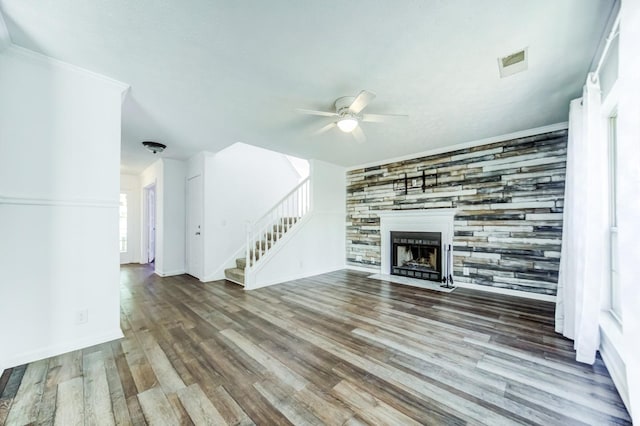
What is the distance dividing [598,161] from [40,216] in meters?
4.85

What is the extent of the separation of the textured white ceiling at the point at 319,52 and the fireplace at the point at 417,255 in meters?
2.21

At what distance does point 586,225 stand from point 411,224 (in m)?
2.87

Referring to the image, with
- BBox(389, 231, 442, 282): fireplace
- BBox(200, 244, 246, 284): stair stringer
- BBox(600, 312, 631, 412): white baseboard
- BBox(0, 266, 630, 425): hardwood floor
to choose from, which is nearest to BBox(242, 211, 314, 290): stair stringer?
BBox(200, 244, 246, 284): stair stringer

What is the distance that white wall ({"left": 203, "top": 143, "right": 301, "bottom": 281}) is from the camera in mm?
4992

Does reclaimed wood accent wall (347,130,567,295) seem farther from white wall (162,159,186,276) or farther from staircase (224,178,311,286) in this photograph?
white wall (162,159,186,276)

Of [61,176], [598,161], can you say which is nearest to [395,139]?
[598,161]

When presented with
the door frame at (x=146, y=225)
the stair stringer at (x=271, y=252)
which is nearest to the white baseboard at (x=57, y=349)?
the stair stringer at (x=271, y=252)

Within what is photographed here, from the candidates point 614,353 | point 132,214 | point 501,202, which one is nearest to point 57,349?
point 614,353

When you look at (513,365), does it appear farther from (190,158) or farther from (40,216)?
(190,158)

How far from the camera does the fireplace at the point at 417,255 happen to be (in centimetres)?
464

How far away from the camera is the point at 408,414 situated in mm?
1537

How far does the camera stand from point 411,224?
16.4ft

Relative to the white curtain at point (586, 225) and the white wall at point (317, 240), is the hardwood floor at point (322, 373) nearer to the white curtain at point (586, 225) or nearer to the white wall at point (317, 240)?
the white curtain at point (586, 225)

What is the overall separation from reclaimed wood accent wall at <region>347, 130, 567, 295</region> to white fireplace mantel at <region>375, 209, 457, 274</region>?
12 centimetres
